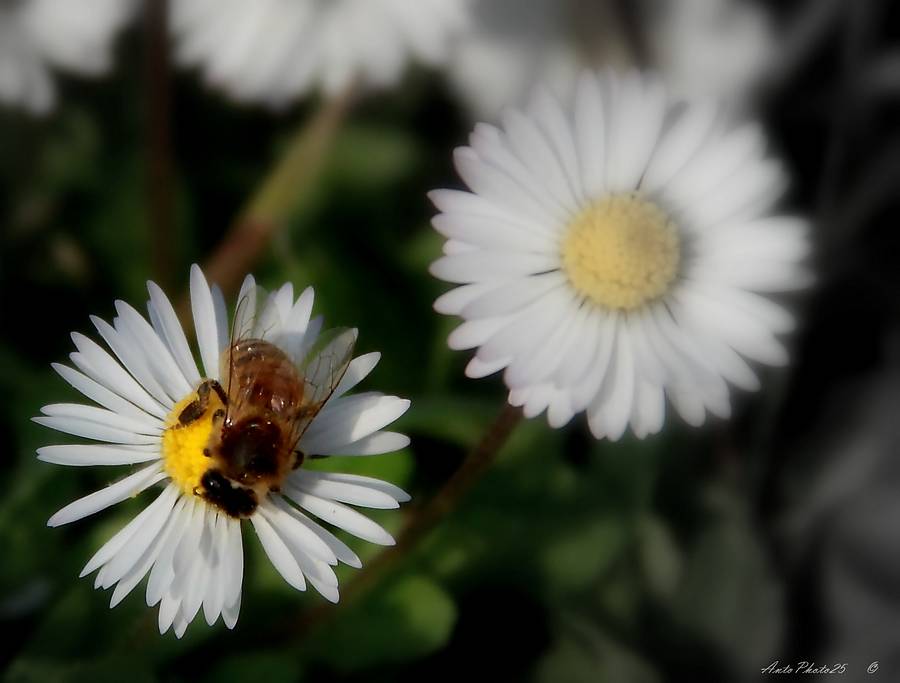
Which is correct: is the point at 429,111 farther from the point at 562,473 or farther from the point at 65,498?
the point at 65,498

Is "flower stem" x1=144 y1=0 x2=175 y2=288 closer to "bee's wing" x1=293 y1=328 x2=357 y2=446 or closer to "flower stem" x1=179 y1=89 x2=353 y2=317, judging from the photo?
"flower stem" x1=179 y1=89 x2=353 y2=317

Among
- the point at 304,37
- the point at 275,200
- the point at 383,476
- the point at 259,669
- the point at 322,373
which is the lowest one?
the point at 259,669

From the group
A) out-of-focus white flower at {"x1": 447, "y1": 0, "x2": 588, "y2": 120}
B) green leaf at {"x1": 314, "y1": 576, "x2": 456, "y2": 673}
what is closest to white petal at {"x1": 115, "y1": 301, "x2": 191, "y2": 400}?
green leaf at {"x1": 314, "y1": 576, "x2": 456, "y2": 673}

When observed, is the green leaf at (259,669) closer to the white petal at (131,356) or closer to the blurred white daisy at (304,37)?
the white petal at (131,356)

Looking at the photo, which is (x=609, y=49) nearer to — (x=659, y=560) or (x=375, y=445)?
(x=659, y=560)

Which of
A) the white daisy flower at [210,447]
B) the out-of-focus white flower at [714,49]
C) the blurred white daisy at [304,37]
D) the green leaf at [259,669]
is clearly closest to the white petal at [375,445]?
the white daisy flower at [210,447]

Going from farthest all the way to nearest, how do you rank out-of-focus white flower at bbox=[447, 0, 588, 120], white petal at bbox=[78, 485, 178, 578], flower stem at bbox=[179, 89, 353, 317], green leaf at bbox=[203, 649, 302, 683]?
out-of-focus white flower at bbox=[447, 0, 588, 120], flower stem at bbox=[179, 89, 353, 317], green leaf at bbox=[203, 649, 302, 683], white petal at bbox=[78, 485, 178, 578]
